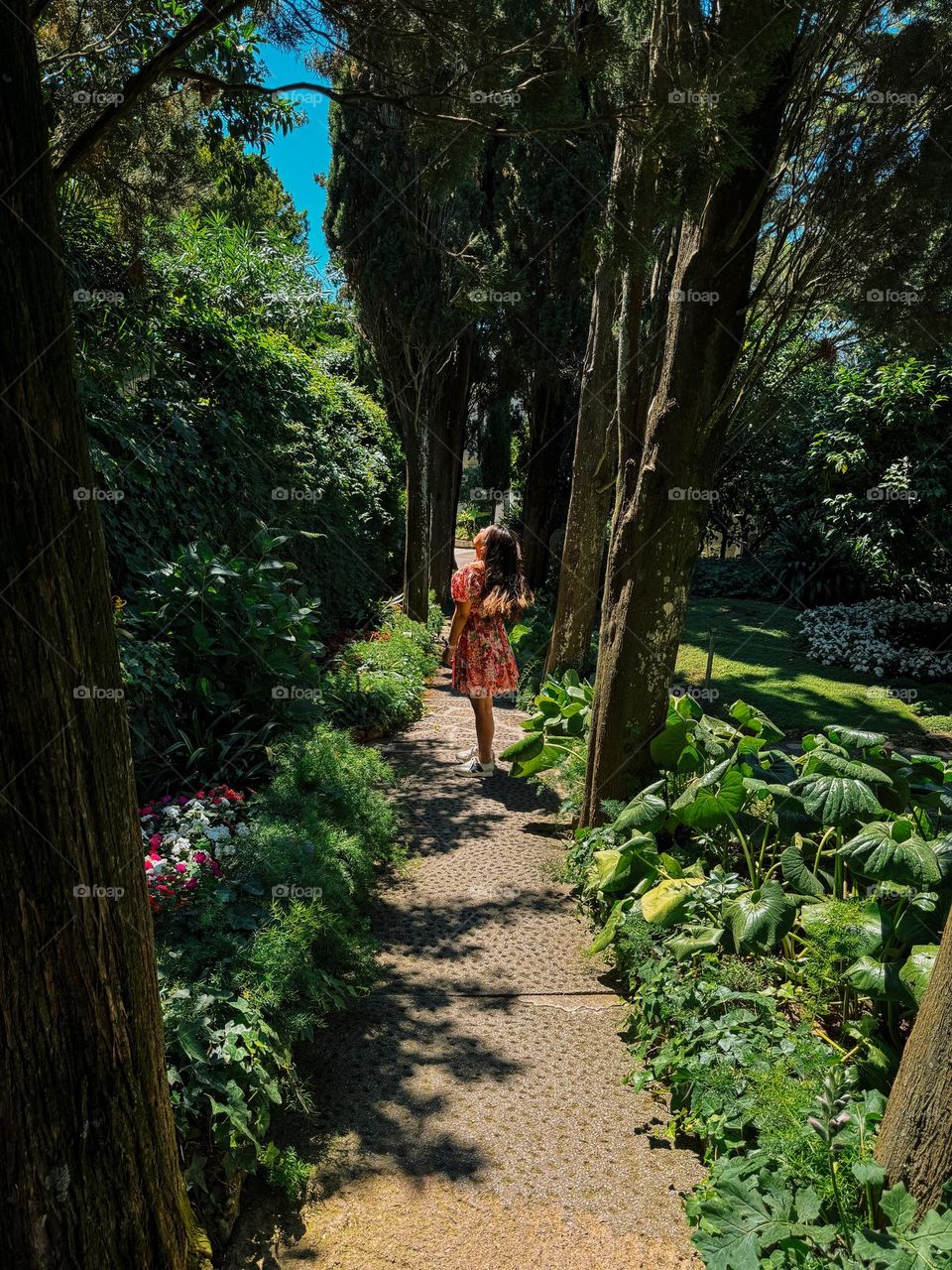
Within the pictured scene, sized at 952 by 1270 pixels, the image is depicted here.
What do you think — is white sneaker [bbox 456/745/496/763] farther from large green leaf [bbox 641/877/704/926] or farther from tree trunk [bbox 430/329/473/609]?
tree trunk [bbox 430/329/473/609]

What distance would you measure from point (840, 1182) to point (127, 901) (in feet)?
6.85

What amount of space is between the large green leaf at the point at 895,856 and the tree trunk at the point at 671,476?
1730 millimetres

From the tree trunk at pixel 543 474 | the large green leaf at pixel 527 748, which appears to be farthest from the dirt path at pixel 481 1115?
the tree trunk at pixel 543 474

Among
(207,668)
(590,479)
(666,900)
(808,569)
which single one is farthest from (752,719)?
(808,569)

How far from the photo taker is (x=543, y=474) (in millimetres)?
12945

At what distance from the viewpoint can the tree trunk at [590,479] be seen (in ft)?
24.3

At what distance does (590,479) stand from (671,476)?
10.8 ft

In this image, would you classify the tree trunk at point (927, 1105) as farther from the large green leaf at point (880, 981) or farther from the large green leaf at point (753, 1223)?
the large green leaf at point (880, 981)

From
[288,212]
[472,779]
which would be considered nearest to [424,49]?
[472,779]

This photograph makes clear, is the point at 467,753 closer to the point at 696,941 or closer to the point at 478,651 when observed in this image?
the point at 478,651

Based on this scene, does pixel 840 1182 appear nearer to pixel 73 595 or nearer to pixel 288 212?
pixel 73 595

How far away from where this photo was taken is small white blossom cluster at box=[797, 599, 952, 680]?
32.9 feet

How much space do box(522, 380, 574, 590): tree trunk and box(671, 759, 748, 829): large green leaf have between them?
29.7 feet

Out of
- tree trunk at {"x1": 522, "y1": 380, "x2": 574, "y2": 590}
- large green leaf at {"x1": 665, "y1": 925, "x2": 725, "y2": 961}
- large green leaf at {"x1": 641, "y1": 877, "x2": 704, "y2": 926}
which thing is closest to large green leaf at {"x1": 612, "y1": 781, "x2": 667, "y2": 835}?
large green leaf at {"x1": 641, "y1": 877, "x2": 704, "y2": 926}
